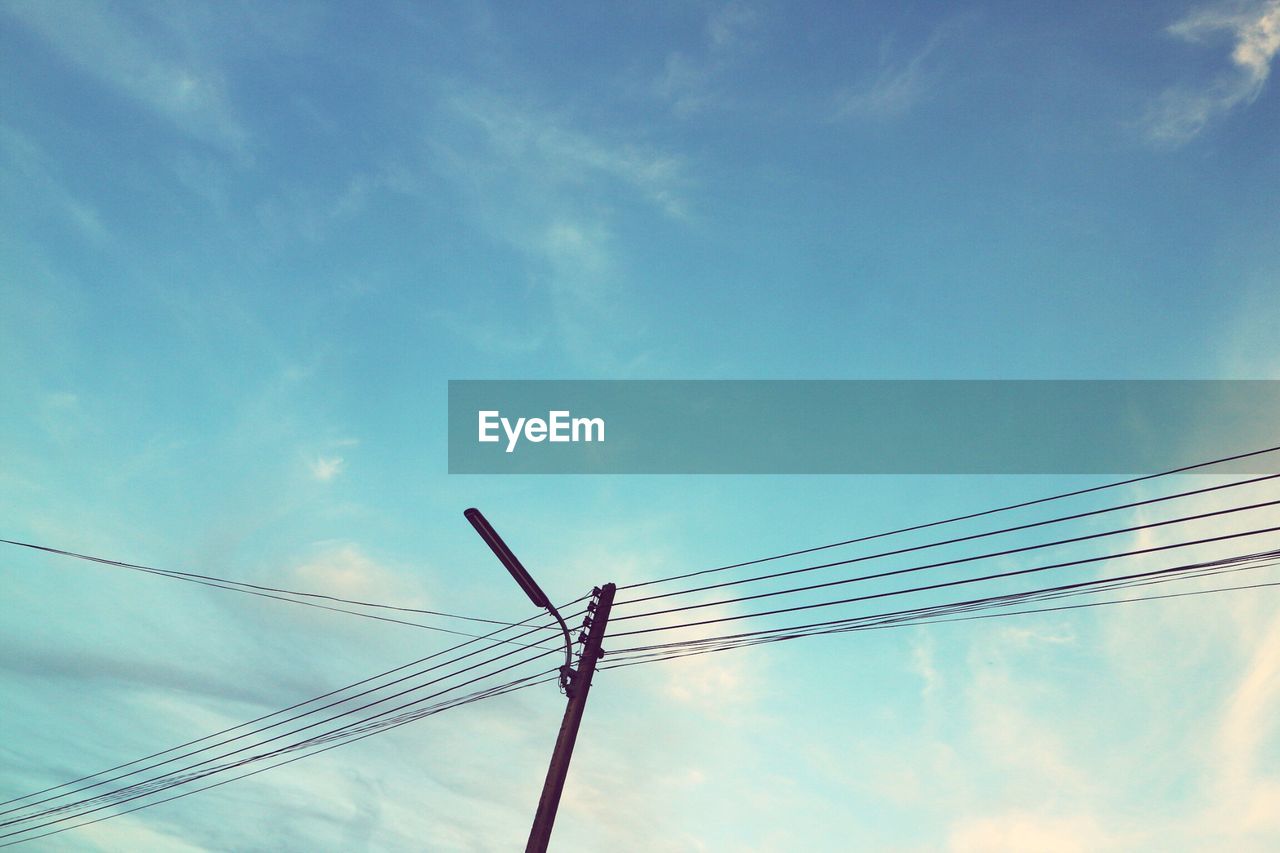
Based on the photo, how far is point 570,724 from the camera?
581 inches

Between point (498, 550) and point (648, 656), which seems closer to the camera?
point (498, 550)

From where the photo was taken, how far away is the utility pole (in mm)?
13742

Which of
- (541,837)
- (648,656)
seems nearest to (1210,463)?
(648,656)

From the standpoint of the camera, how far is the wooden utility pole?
13.7 metres

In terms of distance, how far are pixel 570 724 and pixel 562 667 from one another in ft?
3.89

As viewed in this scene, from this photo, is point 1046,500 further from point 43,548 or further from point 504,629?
point 43,548

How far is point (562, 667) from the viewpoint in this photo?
15.6 metres

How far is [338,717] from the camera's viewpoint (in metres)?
21.4

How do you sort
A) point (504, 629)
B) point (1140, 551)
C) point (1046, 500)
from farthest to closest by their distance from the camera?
point (504, 629) → point (1046, 500) → point (1140, 551)

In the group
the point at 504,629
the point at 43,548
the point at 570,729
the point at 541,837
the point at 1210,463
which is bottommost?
the point at 541,837

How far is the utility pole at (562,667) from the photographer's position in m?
13.7

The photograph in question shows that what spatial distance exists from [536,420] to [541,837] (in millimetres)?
10773

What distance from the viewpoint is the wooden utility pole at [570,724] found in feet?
44.9

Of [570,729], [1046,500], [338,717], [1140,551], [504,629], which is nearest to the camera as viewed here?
[1140,551]
